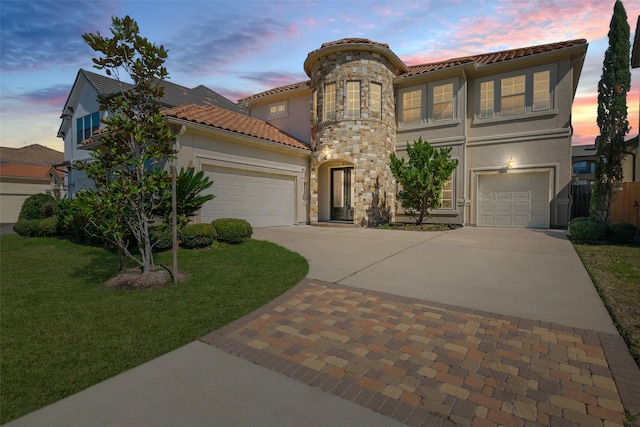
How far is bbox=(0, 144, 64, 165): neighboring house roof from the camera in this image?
1395 inches

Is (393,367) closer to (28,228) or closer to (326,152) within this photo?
(326,152)

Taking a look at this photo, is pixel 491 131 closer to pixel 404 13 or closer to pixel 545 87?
pixel 545 87

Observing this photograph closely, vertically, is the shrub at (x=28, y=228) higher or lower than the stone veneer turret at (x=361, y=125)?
lower

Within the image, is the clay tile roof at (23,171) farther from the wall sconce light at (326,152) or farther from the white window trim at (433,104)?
the white window trim at (433,104)

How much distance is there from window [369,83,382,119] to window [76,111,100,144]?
14.7 m

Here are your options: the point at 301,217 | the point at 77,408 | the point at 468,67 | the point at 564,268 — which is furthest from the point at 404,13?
the point at 77,408

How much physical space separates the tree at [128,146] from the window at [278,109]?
11.6 metres

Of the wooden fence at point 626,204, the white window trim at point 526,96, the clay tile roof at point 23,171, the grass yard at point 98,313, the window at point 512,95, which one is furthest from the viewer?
the clay tile roof at point 23,171

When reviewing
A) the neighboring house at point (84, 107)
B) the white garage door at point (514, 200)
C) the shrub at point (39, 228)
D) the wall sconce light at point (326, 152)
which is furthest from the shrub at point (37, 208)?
the white garage door at point (514, 200)

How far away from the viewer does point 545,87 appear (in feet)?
42.4

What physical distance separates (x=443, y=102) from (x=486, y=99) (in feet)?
5.66

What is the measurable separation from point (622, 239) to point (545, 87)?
6.61m

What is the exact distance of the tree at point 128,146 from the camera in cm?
541

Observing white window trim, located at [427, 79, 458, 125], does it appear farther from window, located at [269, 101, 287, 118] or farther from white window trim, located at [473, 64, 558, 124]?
window, located at [269, 101, 287, 118]
